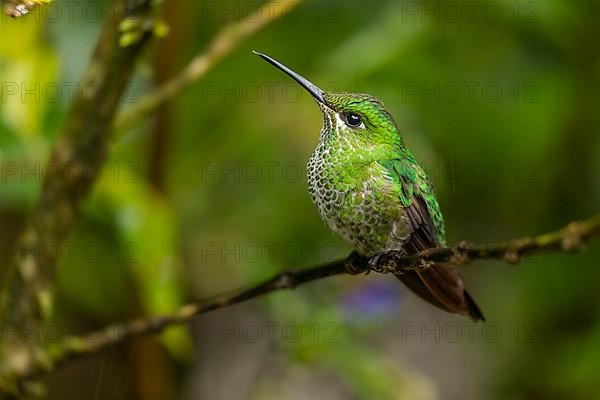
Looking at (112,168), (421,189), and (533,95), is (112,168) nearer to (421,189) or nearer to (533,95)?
(421,189)

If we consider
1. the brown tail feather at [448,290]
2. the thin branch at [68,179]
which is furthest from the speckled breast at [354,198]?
the thin branch at [68,179]

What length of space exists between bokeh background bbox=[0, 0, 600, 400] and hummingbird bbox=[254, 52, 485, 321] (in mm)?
949

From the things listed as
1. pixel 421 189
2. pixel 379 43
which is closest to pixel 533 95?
pixel 379 43

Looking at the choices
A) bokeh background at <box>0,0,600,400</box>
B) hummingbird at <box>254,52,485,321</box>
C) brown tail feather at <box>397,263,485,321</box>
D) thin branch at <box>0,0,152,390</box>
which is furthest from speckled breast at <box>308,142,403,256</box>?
bokeh background at <box>0,0,600,400</box>

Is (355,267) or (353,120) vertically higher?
(353,120)

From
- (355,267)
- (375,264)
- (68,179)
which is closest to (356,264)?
(355,267)

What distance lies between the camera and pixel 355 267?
54.9 inches

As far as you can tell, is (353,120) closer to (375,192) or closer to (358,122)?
(358,122)

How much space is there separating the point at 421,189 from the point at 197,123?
2.00m

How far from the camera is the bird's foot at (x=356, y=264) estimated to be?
52.4 inches

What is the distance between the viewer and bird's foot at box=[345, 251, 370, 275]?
4.37ft

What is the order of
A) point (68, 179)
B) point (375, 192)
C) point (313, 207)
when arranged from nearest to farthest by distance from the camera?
point (375, 192), point (68, 179), point (313, 207)

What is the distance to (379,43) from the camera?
2.70 m

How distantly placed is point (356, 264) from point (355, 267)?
57 millimetres
